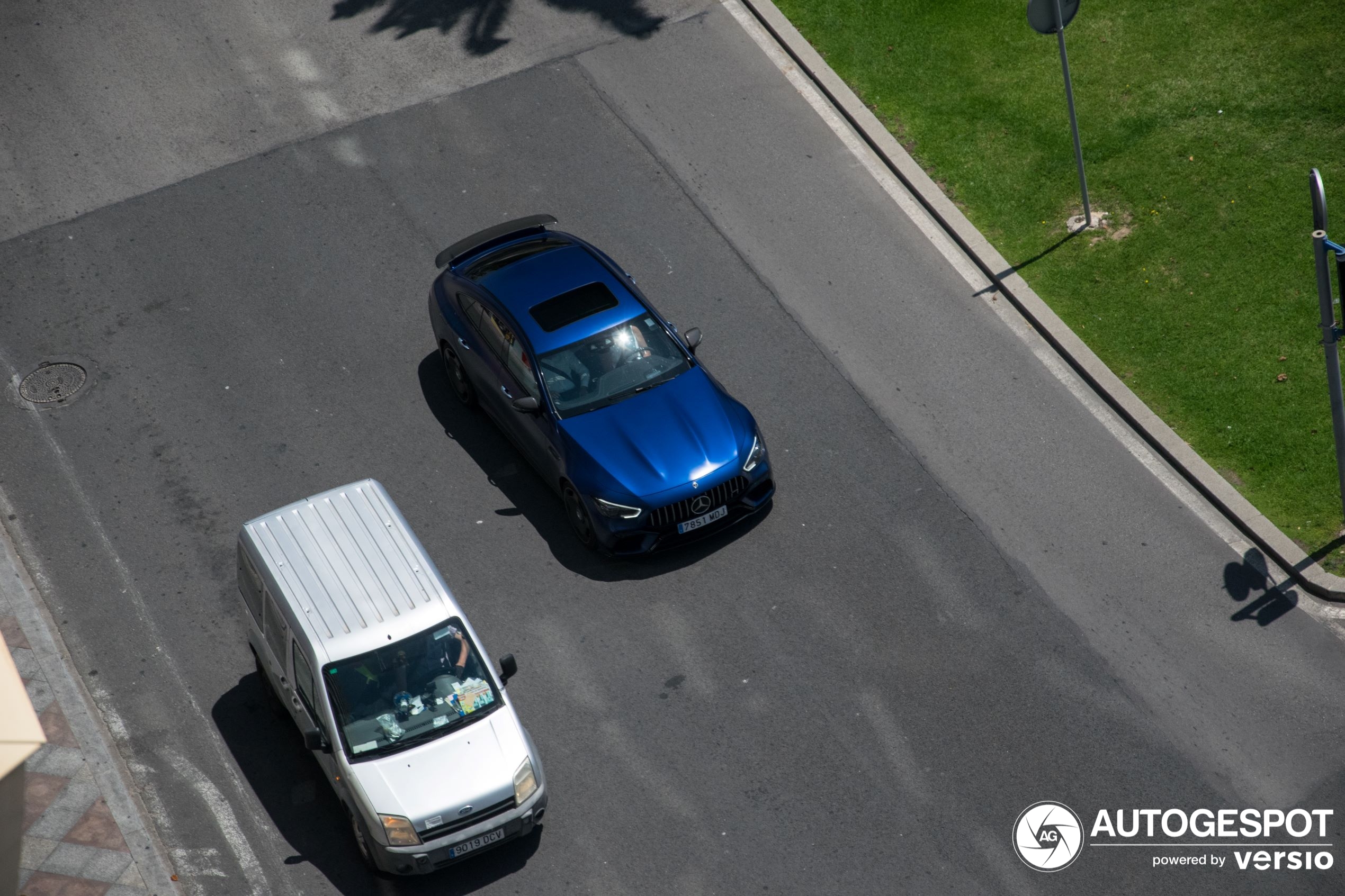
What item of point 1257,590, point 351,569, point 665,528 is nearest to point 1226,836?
point 1257,590

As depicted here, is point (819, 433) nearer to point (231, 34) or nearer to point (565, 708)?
point (565, 708)

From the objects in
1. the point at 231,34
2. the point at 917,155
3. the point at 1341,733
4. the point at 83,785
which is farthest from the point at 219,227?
the point at 1341,733

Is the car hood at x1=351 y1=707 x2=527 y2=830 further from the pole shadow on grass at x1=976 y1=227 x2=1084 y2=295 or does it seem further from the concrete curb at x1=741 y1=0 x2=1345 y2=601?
the pole shadow on grass at x1=976 y1=227 x2=1084 y2=295

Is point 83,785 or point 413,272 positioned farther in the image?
point 413,272

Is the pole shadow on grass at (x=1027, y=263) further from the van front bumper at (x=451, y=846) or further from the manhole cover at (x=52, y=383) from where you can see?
the manhole cover at (x=52, y=383)

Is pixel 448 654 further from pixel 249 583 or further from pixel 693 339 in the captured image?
pixel 693 339

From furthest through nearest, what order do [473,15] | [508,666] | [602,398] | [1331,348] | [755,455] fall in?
[473,15], [602,398], [755,455], [1331,348], [508,666]
